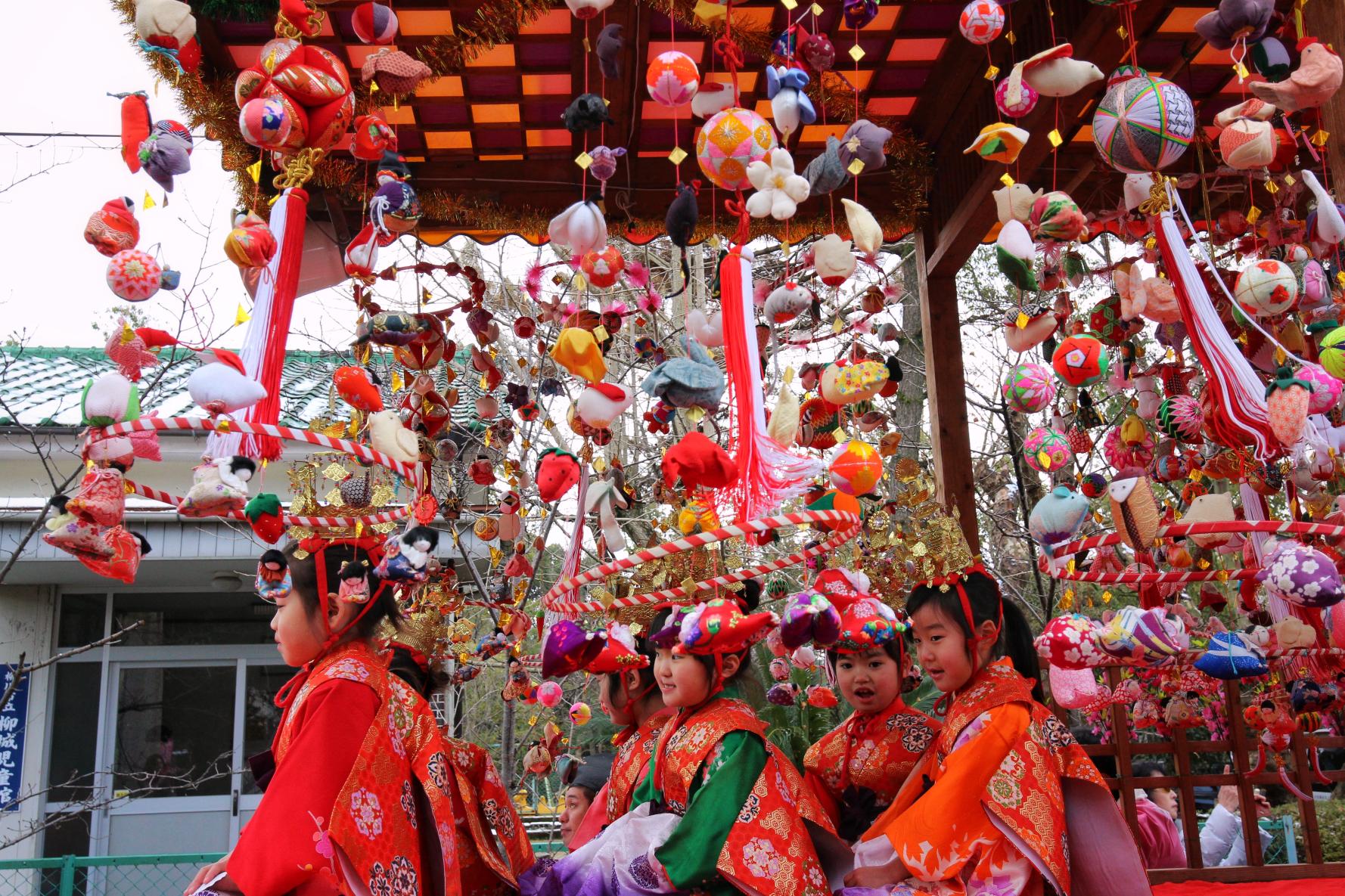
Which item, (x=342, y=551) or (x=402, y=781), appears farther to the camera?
(x=342, y=551)

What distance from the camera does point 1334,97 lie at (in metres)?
2.80

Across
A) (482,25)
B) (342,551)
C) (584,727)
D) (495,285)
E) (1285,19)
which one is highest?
(495,285)

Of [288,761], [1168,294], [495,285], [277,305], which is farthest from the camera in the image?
[495,285]

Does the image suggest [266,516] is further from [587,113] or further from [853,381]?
[853,381]

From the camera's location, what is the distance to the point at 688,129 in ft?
15.4

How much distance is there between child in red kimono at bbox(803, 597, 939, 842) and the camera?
3246 millimetres

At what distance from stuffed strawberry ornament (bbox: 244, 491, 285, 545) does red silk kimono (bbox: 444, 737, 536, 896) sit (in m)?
0.79

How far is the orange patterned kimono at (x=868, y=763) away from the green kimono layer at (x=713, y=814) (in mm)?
552

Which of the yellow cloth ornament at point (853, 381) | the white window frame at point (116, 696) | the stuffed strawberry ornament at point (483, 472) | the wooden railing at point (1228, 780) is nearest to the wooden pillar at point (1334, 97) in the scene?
the yellow cloth ornament at point (853, 381)

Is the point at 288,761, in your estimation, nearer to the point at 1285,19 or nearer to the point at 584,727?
the point at 1285,19

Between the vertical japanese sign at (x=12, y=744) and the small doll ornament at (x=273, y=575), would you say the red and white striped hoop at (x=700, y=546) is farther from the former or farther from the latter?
the vertical japanese sign at (x=12, y=744)

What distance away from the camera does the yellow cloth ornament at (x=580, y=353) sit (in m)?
2.77

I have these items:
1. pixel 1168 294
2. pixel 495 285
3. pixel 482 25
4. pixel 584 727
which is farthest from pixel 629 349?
pixel 1168 294

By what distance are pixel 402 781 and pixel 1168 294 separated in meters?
2.51
